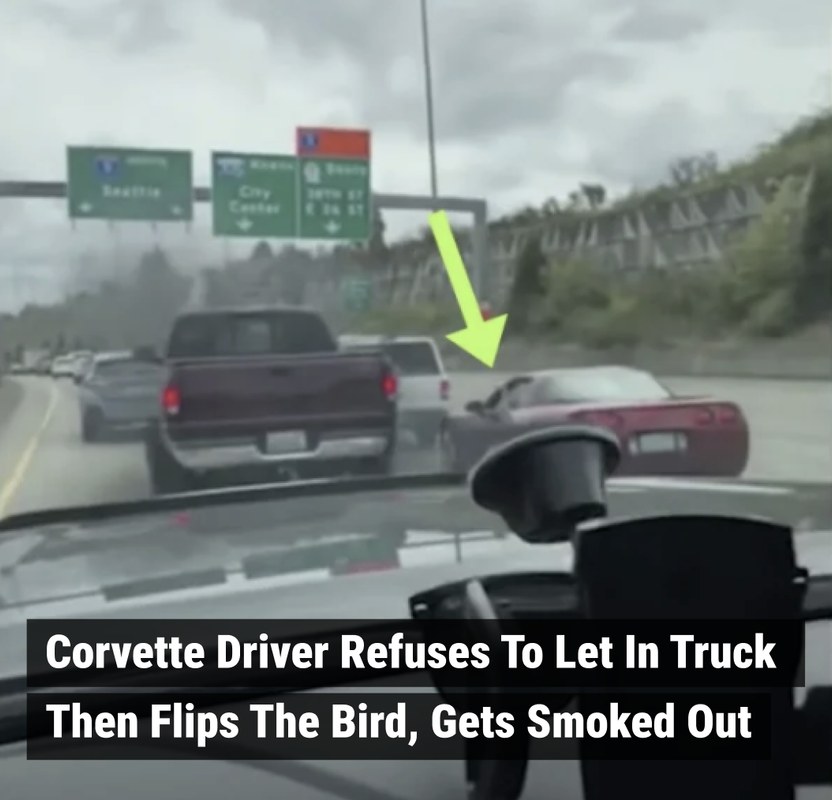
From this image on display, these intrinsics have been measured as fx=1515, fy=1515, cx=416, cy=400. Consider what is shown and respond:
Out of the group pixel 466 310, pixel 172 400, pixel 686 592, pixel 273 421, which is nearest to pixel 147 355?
pixel 172 400

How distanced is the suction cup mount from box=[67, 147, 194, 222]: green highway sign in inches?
370

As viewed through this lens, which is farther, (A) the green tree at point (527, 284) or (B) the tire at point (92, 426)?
(A) the green tree at point (527, 284)

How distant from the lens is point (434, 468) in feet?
31.4

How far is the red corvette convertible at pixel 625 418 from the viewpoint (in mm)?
9289

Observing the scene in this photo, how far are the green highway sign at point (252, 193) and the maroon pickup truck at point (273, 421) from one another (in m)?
1.58

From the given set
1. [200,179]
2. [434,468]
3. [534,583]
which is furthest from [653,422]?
[534,583]

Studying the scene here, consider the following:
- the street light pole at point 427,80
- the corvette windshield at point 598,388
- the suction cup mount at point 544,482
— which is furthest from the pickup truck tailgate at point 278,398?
the suction cup mount at point 544,482

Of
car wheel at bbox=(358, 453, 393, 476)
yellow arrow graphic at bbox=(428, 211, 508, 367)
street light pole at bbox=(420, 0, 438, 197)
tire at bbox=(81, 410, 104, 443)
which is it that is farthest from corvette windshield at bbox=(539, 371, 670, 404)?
tire at bbox=(81, 410, 104, 443)

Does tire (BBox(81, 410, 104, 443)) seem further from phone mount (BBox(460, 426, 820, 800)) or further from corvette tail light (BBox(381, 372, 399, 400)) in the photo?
phone mount (BBox(460, 426, 820, 800))

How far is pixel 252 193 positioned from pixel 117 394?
Answer: 71.2 inches

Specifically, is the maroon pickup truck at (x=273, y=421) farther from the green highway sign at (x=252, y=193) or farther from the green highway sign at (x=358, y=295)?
the green highway sign at (x=252, y=193)

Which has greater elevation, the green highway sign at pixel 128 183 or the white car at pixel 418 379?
the green highway sign at pixel 128 183

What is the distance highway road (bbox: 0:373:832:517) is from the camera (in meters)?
9.62

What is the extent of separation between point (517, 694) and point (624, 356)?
37.1 feet
